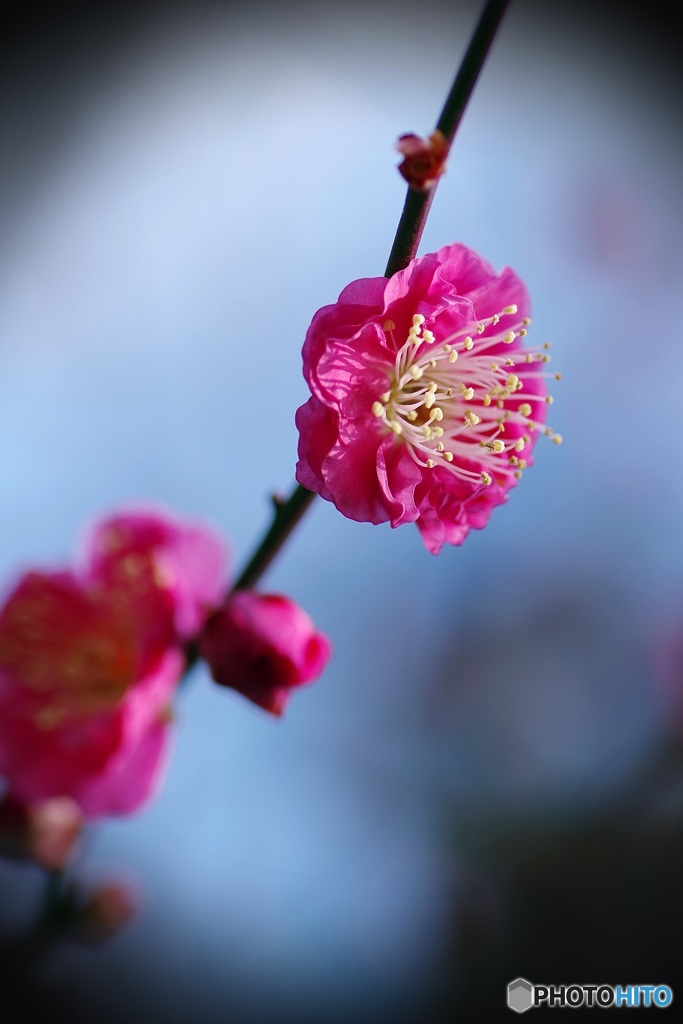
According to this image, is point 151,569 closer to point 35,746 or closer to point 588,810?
point 35,746

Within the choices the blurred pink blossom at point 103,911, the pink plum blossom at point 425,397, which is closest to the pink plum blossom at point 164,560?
the pink plum blossom at point 425,397

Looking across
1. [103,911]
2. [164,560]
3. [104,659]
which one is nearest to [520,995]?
[103,911]

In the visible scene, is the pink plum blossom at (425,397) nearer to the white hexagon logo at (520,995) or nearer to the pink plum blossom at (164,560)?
the pink plum blossom at (164,560)

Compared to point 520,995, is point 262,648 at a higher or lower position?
higher

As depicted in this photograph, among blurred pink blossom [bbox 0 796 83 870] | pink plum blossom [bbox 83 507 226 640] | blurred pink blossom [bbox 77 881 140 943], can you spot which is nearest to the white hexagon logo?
blurred pink blossom [bbox 77 881 140 943]

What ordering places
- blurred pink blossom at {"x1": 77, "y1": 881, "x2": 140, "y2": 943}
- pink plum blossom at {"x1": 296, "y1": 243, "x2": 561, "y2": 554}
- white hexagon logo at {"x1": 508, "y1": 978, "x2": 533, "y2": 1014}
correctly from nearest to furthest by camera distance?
pink plum blossom at {"x1": 296, "y1": 243, "x2": 561, "y2": 554}
blurred pink blossom at {"x1": 77, "y1": 881, "x2": 140, "y2": 943}
white hexagon logo at {"x1": 508, "y1": 978, "x2": 533, "y2": 1014}

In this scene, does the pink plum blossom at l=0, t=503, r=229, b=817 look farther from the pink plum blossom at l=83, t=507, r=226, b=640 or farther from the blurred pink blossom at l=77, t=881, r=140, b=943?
the blurred pink blossom at l=77, t=881, r=140, b=943

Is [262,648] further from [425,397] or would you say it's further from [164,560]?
A: [425,397]
